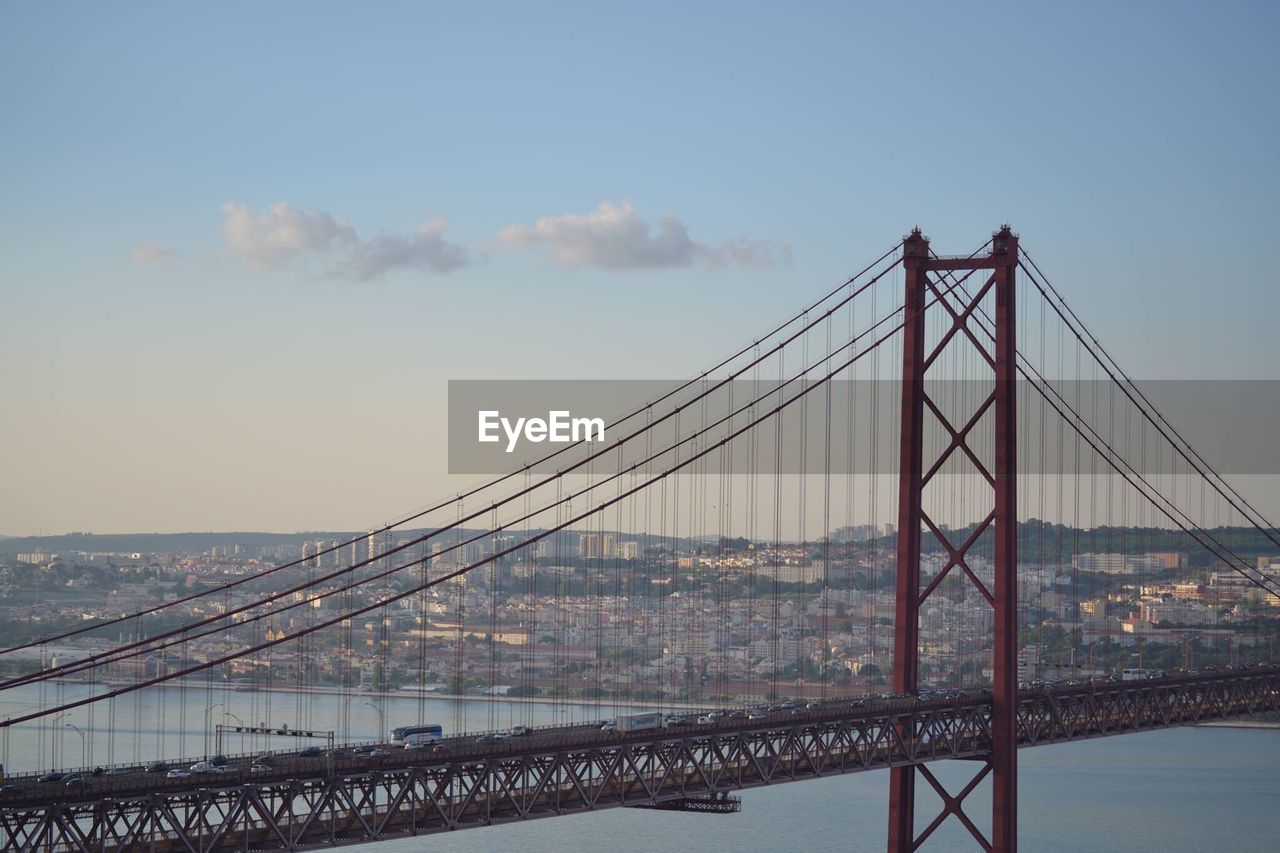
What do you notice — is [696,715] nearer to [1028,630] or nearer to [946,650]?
[1028,630]

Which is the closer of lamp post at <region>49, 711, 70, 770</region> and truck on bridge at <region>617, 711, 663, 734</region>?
truck on bridge at <region>617, 711, 663, 734</region>

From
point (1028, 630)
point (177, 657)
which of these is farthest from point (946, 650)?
point (177, 657)

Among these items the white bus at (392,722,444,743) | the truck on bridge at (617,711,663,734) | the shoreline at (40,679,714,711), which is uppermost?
the truck on bridge at (617,711,663,734)

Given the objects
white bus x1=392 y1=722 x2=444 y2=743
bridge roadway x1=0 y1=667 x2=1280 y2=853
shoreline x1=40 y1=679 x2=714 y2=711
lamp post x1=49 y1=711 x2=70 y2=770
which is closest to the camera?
bridge roadway x1=0 y1=667 x2=1280 y2=853

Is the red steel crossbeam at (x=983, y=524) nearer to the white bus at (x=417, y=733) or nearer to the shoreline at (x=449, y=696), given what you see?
the white bus at (x=417, y=733)

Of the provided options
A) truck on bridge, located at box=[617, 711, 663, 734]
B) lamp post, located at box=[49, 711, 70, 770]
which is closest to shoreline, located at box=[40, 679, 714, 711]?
lamp post, located at box=[49, 711, 70, 770]

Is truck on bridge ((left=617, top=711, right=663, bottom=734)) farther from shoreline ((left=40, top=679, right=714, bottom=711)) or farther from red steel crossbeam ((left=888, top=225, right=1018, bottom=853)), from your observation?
shoreline ((left=40, top=679, right=714, bottom=711))

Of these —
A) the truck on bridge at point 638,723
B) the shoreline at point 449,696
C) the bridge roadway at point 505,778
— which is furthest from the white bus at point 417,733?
the shoreline at point 449,696

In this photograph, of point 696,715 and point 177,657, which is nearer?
point 696,715
